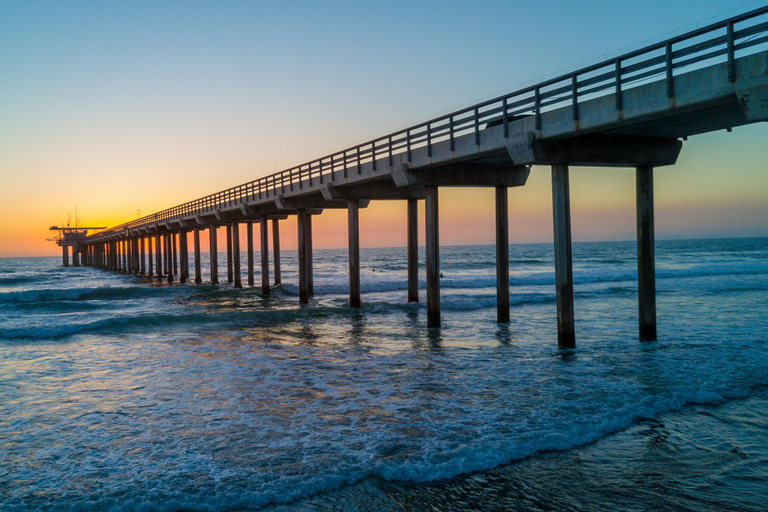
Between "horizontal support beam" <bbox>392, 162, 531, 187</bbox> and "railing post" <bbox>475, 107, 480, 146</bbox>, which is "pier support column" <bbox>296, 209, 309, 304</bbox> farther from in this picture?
"railing post" <bbox>475, 107, 480, 146</bbox>

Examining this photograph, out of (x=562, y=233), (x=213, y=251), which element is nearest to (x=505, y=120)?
(x=562, y=233)

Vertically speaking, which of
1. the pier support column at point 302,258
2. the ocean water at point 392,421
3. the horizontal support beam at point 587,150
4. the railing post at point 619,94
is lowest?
the ocean water at point 392,421

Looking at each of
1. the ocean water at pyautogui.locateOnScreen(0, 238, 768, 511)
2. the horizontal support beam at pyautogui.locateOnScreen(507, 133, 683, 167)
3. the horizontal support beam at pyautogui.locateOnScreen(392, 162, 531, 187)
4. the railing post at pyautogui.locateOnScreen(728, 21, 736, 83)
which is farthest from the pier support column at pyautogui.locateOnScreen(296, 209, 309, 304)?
the railing post at pyautogui.locateOnScreen(728, 21, 736, 83)

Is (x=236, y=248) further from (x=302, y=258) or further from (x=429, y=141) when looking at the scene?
(x=429, y=141)

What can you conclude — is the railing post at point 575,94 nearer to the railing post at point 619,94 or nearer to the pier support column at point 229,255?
the railing post at point 619,94

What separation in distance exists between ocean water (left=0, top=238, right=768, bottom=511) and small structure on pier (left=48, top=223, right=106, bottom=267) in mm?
103844

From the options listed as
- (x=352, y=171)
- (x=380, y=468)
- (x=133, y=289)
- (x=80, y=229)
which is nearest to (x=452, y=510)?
(x=380, y=468)

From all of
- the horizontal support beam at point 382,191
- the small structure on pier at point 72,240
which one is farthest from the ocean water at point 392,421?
the small structure on pier at point 72,240

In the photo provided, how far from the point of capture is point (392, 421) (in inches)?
317

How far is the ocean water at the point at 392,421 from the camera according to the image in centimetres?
577

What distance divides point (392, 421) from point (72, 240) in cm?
11818

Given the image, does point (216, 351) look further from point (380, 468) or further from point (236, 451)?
point (380, 468)

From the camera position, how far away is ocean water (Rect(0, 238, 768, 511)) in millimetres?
5770

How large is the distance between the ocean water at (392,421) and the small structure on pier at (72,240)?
103844 mm
